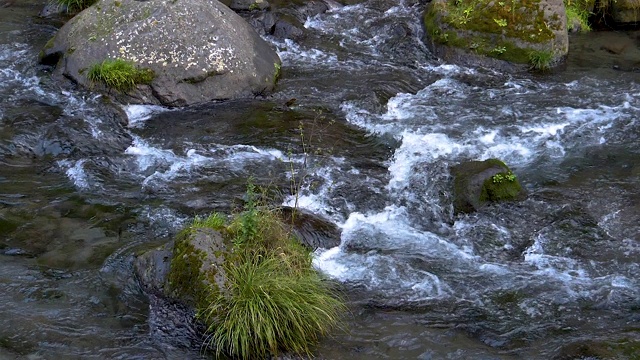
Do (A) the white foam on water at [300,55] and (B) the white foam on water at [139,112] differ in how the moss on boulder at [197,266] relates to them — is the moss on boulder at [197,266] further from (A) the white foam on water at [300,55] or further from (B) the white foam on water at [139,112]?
(A) the white foam on water at [300,55]

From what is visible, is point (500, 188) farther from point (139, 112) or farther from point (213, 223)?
point (139, 112)

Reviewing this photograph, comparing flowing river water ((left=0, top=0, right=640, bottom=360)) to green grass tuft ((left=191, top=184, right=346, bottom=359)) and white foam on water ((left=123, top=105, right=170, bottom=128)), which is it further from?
green grass tuft ((left=191, top=184, right=346, bottom=359))

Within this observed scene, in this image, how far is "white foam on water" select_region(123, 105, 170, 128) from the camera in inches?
425

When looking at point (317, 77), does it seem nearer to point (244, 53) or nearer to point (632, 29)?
point (244, 53)

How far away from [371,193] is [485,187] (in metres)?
1.40

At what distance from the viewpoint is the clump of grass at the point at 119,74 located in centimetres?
1110

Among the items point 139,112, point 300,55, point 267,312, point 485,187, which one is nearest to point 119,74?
point 139,112

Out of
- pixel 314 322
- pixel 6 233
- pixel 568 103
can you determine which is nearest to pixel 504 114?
pixel 568 103

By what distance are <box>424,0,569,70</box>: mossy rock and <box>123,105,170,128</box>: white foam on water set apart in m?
5.10

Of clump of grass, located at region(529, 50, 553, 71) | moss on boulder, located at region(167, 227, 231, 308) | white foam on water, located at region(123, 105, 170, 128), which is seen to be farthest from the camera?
clump of grass, located at region(529, 50, 553, 71)

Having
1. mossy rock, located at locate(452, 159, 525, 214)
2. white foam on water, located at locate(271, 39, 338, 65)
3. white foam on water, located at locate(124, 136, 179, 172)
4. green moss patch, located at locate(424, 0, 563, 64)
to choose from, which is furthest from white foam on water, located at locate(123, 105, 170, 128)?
green moss patch, located at locate(424, 0, 563, 64)

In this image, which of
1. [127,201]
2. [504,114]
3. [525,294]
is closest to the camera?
[525,294]

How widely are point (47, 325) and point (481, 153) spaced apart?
6025 mm

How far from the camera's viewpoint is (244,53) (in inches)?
461
